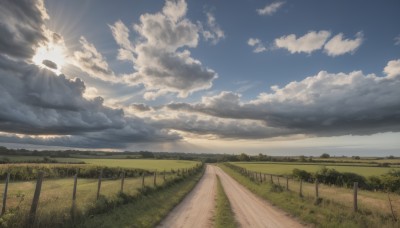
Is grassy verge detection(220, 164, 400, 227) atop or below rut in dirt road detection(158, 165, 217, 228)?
atop

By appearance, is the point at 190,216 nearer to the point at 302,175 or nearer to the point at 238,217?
the point at 238,217

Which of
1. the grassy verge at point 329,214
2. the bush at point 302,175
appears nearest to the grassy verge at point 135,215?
the grassy verge at point 329,214

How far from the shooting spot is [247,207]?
2127cm

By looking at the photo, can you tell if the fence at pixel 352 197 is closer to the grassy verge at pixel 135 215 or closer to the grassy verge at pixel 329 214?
the grassy verge at pixel 329 214

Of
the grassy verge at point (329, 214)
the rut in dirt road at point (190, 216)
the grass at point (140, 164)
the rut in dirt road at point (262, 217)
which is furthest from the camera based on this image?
the grass at point (140, 164)

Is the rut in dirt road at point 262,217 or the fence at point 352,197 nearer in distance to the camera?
the rut in dirt road at point 262,217

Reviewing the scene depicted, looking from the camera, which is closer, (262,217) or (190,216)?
(190,216)

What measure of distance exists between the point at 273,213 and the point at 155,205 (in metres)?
7.81

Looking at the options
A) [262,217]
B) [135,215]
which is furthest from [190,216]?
A: [262,217]

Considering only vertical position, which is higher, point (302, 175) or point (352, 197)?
point (302, 175)

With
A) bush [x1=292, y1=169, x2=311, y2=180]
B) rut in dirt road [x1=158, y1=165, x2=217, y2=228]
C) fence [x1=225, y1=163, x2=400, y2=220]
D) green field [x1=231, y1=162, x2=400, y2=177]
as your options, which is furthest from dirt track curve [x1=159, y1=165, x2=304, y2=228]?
green field [x1=231, y1=162, x2=400, y2=177]

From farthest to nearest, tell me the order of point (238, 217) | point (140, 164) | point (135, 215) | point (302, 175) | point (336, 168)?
1. point (140, 164)
2. point (336, 168)
3. point (302, 175)
4. point (238, 217)
5. point (135, 215)

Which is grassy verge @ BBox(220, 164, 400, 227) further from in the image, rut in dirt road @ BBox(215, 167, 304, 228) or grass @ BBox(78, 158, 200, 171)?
grass @ BBox(78, 158, 200, 171)

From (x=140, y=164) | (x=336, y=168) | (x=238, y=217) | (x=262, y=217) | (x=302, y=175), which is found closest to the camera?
(x=238, y=217)
